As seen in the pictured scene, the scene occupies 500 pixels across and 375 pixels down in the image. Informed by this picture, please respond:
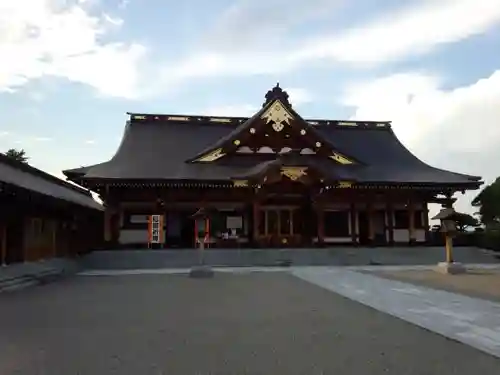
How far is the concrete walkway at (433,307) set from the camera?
23.3 ft

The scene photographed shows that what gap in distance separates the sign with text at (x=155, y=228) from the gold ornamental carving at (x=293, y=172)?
6.26m

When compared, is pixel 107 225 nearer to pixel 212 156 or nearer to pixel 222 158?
pixel 212 156

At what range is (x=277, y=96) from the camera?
2708 centimetres

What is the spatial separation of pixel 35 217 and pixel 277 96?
1362cm

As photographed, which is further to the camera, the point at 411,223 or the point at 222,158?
the point at 222,158

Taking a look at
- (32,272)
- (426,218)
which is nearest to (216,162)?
(426,218)

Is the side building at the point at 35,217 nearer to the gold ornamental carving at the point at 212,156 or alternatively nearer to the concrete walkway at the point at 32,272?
the concrete walkway at the point at 32,272

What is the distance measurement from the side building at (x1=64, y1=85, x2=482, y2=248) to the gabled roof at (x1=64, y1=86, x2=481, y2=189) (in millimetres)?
75

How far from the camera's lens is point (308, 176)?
2469 centimetres

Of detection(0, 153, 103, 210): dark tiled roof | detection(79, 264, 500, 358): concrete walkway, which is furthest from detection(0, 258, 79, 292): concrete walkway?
detection(79, 264, 500, 358): concrete walkway

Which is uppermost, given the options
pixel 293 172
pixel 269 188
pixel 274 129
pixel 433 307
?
pixel 274 129

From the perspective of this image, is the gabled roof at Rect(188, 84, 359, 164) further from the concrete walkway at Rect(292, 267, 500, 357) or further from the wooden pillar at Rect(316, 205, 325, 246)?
the concrete walkway at Rect(292, 267, 500, 357)

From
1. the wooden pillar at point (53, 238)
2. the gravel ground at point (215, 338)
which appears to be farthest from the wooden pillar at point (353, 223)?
the gravel ground at point (215, 338)

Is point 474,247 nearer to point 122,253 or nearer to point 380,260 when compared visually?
point 380,260
